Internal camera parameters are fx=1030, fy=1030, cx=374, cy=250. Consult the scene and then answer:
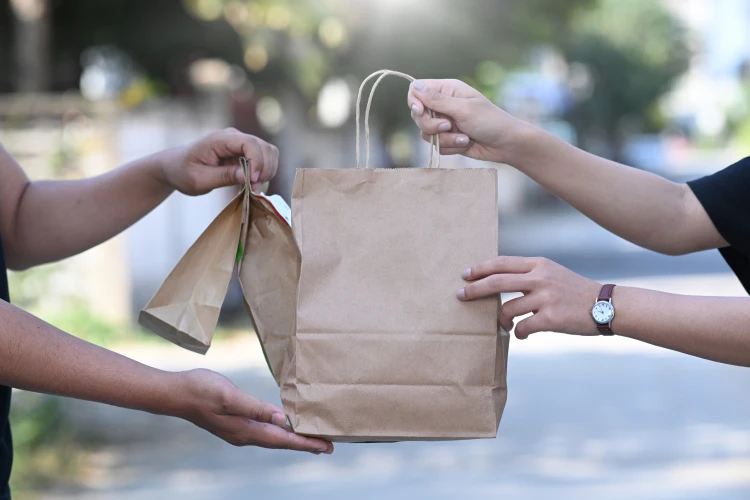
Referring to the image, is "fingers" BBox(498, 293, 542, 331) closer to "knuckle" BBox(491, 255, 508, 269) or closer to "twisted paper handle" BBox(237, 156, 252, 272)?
"knuckle" BBox(491, 255, 508, 269)

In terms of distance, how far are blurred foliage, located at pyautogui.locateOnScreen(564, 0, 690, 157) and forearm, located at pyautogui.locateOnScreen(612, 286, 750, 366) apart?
36.0 m

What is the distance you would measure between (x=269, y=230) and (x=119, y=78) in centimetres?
1190

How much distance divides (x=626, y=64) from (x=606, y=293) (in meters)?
40.6

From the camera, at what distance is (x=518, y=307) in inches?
78.5

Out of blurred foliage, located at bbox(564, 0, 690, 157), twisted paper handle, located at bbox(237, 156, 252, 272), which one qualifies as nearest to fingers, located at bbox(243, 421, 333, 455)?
twisted paper handle, located at bbox(237, 156, 252, 272)

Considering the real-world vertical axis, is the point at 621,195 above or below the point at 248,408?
above

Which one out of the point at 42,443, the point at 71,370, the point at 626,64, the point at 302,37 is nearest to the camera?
the point at 71,370

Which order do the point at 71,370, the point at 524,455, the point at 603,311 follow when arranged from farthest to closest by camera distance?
the point at 524,455
the point at 603,311
the point at 71,370

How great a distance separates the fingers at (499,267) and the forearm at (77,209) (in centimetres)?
82

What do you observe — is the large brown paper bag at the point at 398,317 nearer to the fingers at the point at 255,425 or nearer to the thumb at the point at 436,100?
the fingers at the point at 255,425

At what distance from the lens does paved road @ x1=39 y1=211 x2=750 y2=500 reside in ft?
16.7

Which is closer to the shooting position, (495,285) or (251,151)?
(495,285)

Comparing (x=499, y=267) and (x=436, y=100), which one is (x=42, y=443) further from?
(x=499, y=267)

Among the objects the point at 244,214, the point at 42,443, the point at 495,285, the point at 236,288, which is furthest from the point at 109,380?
the point at 236,288
